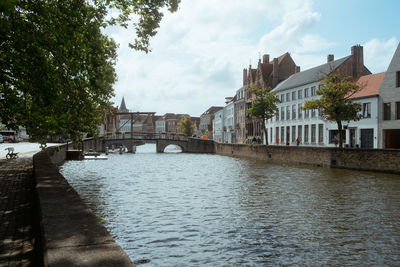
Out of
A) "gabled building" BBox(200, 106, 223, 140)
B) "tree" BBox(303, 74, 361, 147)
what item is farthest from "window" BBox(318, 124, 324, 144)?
"gabled building" BBox(200, 106, 223, 140)

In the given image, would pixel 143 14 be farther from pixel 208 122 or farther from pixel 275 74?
pixel 208 122

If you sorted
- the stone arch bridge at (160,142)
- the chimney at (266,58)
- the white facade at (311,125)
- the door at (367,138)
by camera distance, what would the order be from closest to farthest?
the door at (367,138) < the white facade at (311,125) < the stone arch bridge at (160,142) < the chimney at (266,58)

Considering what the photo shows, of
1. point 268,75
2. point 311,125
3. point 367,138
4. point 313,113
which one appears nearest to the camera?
point 367,138

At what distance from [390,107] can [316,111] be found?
535 inches

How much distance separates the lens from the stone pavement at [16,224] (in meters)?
5.22

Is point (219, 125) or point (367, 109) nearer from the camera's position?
point (367, 109)

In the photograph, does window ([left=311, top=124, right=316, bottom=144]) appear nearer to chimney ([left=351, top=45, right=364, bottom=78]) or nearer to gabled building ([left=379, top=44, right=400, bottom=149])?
chimney ([left=351, top=45, right=364, bottom=78])

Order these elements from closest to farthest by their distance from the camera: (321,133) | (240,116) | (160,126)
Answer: (321,133) → (240,116) → (160,126)

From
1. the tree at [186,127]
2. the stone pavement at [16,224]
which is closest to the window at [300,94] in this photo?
the stone pavement at [16,224]

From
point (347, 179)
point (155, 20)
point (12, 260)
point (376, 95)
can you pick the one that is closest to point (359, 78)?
point (376, 95)

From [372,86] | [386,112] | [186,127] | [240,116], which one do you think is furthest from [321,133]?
[186,127]

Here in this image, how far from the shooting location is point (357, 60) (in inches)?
1842

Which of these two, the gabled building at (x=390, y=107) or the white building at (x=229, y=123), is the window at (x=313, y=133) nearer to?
the gabled building at (x=390, y=107)

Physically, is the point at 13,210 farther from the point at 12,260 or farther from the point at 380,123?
the point at 380,123
